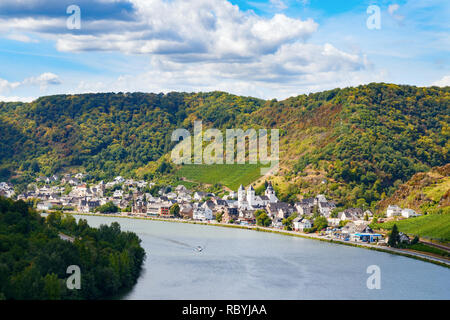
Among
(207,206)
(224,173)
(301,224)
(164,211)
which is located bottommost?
(164,211)

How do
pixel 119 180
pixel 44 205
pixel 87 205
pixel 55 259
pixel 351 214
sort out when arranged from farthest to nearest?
pixel 119 180
pixel 87 205
pixel 44 205
pixel 351 214
pixel 55 259

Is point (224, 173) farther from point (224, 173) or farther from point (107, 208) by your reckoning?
point (107, 208)

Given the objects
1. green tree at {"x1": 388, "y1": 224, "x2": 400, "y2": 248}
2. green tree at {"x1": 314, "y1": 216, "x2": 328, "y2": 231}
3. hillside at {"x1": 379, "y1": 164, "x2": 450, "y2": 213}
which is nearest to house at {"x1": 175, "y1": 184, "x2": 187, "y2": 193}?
hillside at {"x1": 379, "y1": 164, "x2": 450, "y2": 213}

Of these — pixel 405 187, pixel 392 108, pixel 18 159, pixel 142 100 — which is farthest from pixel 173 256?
pixel 142 100

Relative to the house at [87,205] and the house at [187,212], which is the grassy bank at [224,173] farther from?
the house at [87,205]

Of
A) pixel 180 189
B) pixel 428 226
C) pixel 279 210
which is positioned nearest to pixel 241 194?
pixel 279 210

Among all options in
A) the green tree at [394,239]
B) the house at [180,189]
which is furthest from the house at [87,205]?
the green tree at [394,239]
